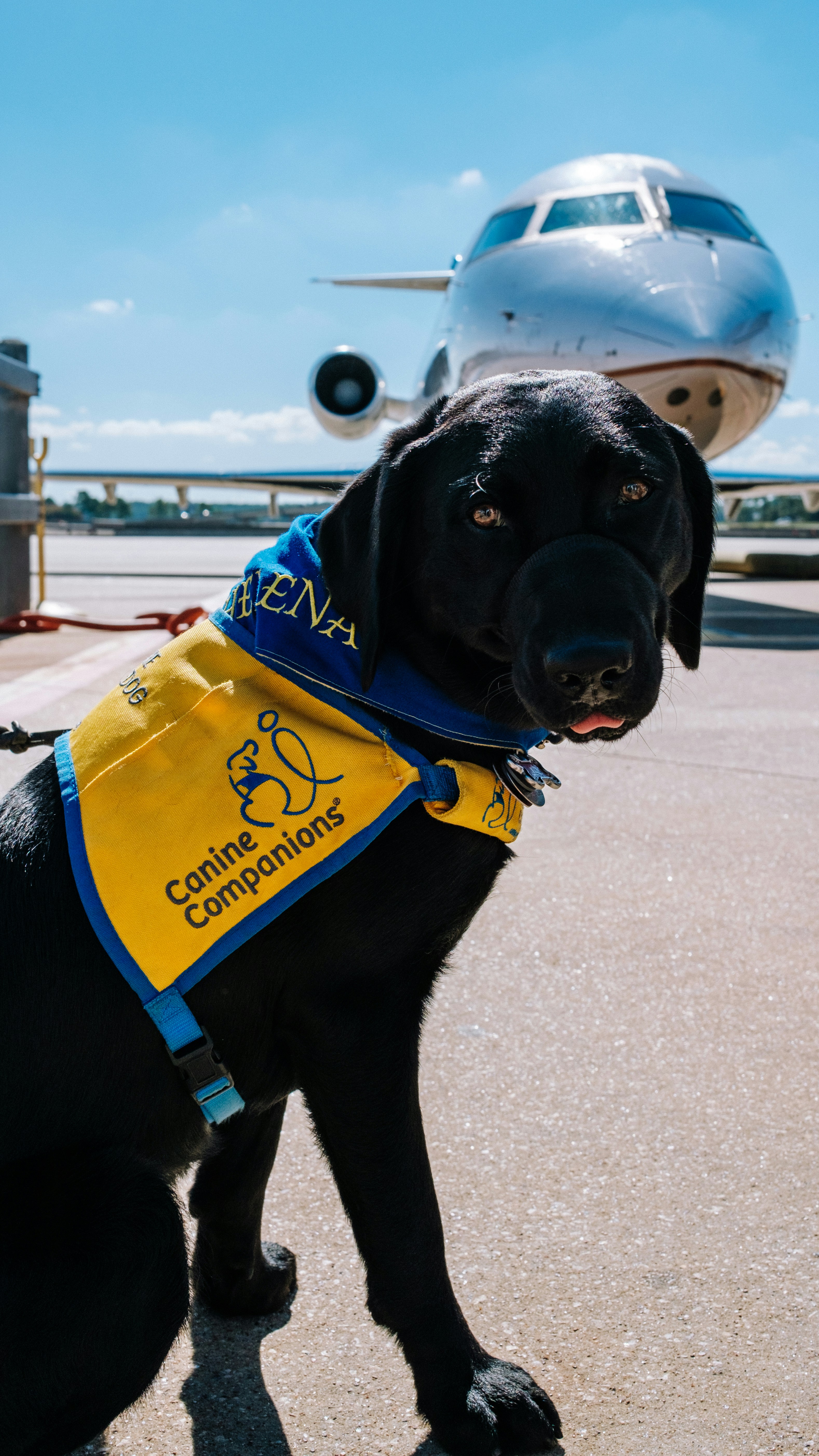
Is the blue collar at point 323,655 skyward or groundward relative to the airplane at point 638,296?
groundward

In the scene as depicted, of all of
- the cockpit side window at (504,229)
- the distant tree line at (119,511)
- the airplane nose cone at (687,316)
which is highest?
the cockpit side window at (504,229)

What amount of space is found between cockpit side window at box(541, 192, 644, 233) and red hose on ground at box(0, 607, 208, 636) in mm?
5767

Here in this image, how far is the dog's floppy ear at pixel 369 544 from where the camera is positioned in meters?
1.40

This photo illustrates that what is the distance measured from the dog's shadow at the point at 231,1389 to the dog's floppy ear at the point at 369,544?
99 cm

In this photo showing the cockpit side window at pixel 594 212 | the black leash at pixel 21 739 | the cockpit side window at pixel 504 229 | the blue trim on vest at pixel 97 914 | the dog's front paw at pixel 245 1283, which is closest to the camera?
the blue trim on vest at pixel 97 914

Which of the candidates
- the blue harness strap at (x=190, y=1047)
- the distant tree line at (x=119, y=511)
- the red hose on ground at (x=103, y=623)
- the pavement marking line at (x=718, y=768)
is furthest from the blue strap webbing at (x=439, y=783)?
the distant tree line at (x=119, y=511)

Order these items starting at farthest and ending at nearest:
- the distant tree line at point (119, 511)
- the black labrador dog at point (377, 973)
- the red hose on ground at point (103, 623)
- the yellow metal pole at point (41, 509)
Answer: the distant tree line at point (119, 511) → the yellow metal pole at point (41, 509) → the red hose on ground at point (103, 623) → the black labrador dog at point (377, 973)

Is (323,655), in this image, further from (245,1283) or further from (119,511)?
(119,511)

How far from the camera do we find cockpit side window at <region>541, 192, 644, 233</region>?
1063cm

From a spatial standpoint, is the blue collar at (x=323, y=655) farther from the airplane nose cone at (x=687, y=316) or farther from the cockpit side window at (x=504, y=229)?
the cockpit side window at (x=504, y=229)

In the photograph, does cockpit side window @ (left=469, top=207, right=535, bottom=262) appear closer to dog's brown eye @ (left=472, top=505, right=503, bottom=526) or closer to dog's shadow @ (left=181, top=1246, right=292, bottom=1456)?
dog's brown eye @ (left=472, top=505, right=503, bottom=526)

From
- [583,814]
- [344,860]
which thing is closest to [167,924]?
[344,860]

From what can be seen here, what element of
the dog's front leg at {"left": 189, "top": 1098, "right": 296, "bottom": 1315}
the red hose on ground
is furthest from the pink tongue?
the red hose on ground

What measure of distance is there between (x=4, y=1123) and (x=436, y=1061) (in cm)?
120
